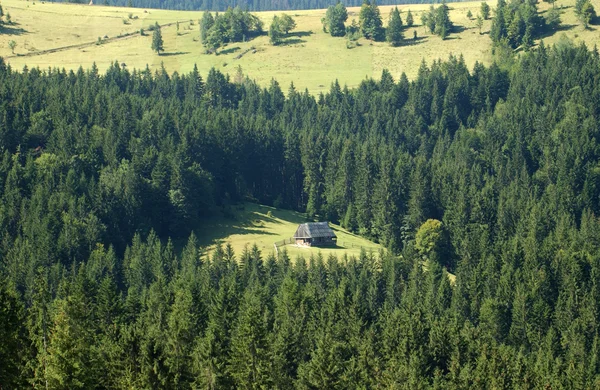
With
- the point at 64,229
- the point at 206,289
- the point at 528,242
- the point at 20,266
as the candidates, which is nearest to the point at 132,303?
the point at 206,289

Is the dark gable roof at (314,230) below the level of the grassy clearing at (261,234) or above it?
above

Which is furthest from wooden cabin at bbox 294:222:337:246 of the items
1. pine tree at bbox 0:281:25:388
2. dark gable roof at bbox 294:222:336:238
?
pine tree at bbox 0:281:25:388

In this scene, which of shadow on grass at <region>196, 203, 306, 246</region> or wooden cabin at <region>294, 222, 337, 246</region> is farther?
shadow on grass at <region>196, 203, 306, 246</region>

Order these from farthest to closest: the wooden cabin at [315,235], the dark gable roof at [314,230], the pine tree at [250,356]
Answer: the dark gable roof at [314,230] < the wooden cabin at [315,235] < the pine tree at [250,356]

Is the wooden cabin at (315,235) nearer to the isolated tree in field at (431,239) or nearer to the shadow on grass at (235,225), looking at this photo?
the shadow on grass at (235,225)

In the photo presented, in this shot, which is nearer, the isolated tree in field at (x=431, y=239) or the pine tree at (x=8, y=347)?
the pine tree at (x=8, y=347)

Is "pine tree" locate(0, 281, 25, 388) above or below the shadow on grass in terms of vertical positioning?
above

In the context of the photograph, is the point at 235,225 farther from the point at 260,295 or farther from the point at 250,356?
the point at 250,356

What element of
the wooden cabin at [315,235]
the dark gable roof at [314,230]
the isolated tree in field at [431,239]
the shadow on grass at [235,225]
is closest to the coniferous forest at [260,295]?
the isolated tree in field at [431,239]

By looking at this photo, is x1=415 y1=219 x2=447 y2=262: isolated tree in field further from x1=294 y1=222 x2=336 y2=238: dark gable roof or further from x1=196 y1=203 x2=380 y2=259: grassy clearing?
x1=294 y1=222 x2=336 y2=238: dark gable roof
